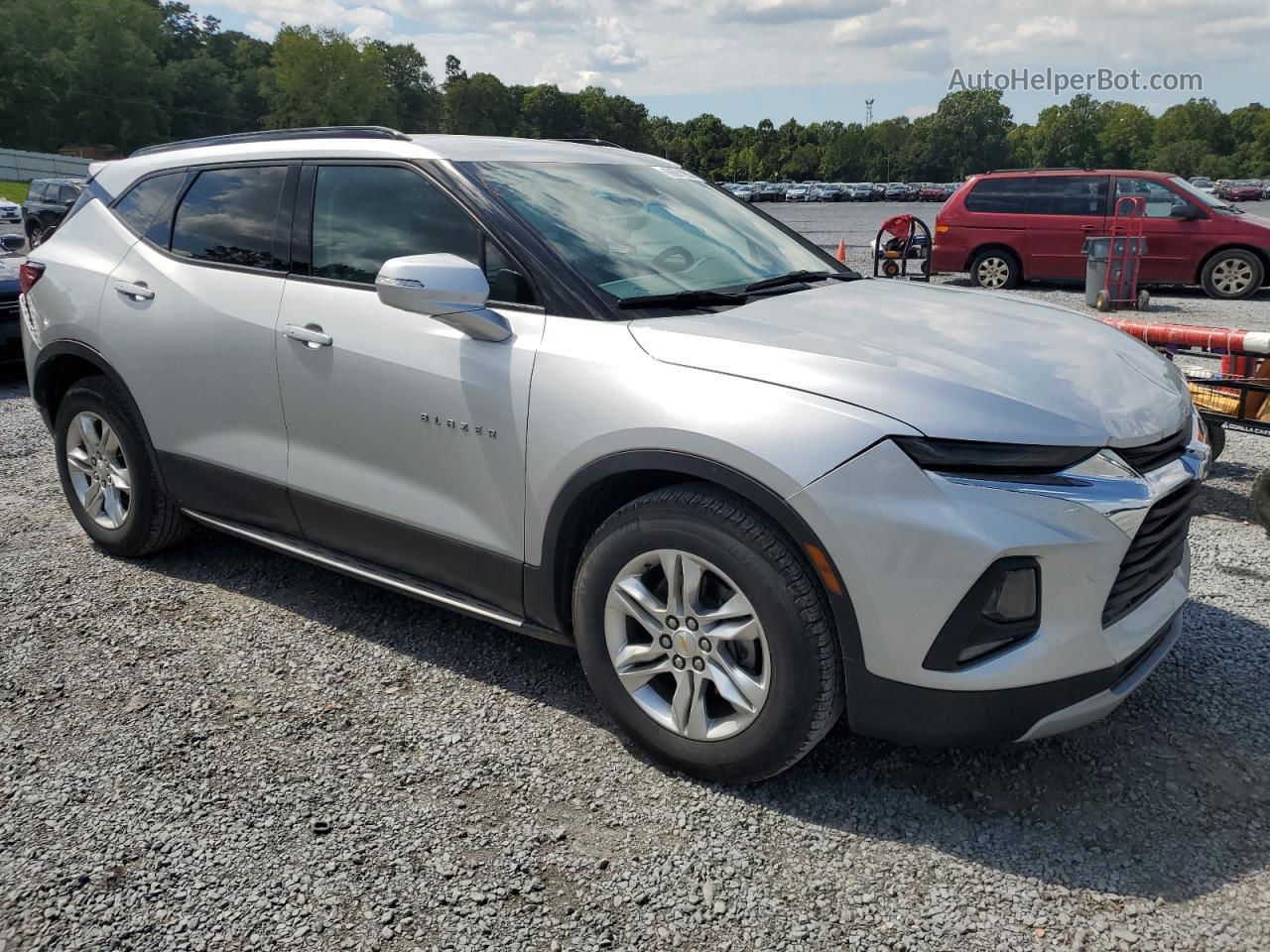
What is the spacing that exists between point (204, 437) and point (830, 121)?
519 ft

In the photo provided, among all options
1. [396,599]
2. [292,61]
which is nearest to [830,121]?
[292,61]

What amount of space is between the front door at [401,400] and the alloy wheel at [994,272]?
1340 centimetres

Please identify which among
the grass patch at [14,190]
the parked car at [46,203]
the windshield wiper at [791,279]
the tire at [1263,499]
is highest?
the grass patch at [14,190]

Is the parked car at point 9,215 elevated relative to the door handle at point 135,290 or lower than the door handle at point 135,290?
elevated

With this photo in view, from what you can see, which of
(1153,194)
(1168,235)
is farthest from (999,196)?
(1168,235)

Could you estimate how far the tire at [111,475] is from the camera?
440 centimetres

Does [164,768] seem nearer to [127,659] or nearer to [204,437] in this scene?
[127,659]

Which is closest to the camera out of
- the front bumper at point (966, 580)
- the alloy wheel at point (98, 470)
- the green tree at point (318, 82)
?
the front bumper at point (966, 580)

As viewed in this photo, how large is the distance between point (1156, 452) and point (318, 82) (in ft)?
428

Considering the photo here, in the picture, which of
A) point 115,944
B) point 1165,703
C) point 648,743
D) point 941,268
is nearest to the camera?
point 115,944

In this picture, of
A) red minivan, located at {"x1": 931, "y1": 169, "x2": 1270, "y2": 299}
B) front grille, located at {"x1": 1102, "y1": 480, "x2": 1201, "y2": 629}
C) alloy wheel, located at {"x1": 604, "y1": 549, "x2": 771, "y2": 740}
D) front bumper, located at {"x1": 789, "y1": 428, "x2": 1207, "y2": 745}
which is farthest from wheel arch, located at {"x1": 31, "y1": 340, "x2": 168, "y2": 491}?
red minivan, located at {"x1": 931, "y1": 169, "x2": 1270, "y2": 299}

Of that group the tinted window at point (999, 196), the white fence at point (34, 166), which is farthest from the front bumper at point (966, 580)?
the white fence at point (34, 166)

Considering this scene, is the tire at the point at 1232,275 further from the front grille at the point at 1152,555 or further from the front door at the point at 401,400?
the front door at the point at 401,400

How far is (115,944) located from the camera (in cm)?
239
